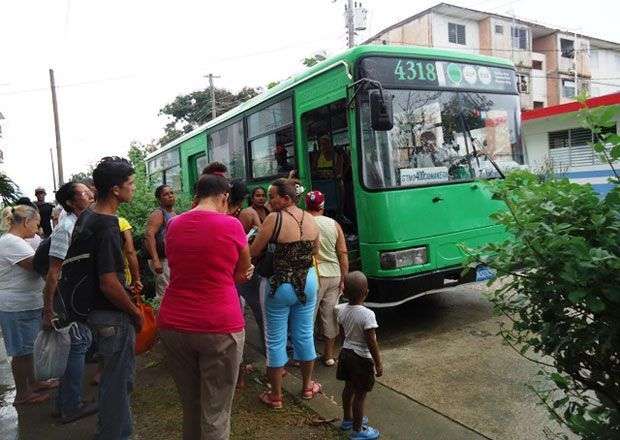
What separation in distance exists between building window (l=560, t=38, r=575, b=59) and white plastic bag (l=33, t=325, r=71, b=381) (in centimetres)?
4113

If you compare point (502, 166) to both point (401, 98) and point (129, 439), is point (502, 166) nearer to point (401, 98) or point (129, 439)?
point (401, 98)

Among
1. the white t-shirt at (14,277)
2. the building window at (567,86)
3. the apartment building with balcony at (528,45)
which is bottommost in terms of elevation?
the white t-shirt at (14,277)

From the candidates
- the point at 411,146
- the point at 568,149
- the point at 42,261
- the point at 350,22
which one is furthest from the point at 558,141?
the point at 42,261

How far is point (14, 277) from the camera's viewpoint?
12.9ft

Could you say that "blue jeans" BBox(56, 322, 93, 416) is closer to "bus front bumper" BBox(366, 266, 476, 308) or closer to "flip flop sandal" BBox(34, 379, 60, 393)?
"flip flop sandal" BBox(34, 379, 60, 393)

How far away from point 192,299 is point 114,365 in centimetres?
79

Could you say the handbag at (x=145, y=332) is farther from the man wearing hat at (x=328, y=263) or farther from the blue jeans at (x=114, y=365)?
the man wearing hat at (x=328, y=263)

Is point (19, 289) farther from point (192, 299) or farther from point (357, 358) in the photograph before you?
point (357, 358)

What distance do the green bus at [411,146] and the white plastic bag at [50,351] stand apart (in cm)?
304

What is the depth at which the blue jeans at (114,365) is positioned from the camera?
290 centimetres

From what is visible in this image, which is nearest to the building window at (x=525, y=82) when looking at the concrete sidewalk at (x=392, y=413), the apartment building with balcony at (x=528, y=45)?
the apartment building with balcony at (x=528, y=45)

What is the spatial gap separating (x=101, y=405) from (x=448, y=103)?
462 centimetres

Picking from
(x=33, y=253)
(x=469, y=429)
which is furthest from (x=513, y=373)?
(x=33, y=253)

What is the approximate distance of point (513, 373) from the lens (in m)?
4.28
